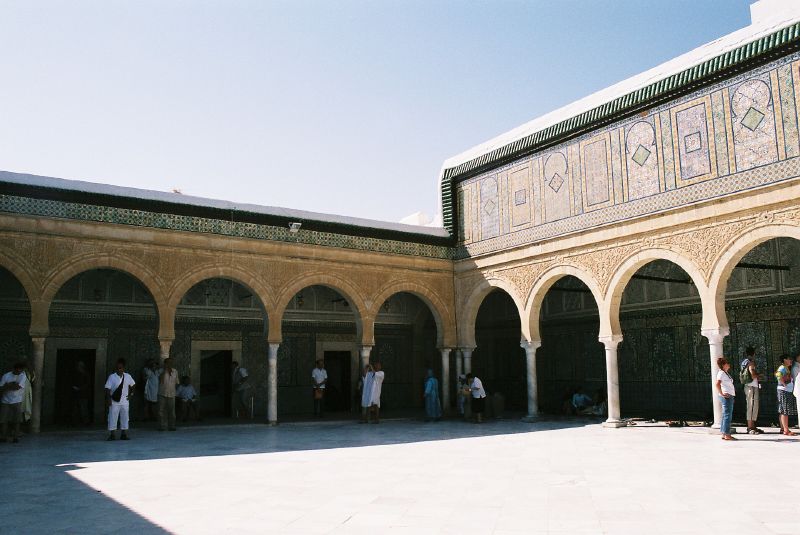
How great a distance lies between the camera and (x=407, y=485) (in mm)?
5254

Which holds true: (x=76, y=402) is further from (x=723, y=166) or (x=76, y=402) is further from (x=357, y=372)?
(x=723, y=166)

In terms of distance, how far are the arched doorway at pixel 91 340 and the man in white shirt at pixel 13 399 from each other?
2692 millimetres

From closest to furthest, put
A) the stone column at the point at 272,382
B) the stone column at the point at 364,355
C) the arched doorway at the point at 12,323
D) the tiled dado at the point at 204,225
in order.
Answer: the tiled dado at the point at 204,225, the arched doorway at the point at 12,323, the stone column at the point at 272,382, the stone column at the point at 364,355

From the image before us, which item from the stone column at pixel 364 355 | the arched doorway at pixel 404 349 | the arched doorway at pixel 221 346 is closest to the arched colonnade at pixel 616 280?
the stone column at pixel 364 355

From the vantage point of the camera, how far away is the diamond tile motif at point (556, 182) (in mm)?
11438

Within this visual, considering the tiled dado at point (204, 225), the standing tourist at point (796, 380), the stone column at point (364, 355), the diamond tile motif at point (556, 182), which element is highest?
the diamond tile motif at point (556, 182)

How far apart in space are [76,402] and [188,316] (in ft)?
8.34

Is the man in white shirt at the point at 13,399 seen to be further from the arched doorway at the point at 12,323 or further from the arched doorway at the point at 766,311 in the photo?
the arched doorway at the point at 766,311

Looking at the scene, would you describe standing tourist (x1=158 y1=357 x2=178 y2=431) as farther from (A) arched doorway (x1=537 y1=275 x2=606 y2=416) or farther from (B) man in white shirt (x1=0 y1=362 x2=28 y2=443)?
(A) arched doorway (x1=537 y1=275 x2=606 y2=416)

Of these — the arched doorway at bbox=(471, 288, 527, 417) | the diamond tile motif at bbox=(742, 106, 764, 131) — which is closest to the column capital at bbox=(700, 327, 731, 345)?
the diamond tile motif at bbox=(742, 106, 764, 131)

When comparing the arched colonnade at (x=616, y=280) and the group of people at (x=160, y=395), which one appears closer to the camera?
the arched colonnade at (x=616, y=280)

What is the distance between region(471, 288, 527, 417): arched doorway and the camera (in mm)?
15000

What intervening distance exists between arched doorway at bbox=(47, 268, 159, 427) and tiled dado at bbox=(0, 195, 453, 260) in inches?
72.0

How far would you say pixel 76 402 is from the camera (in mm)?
11578
